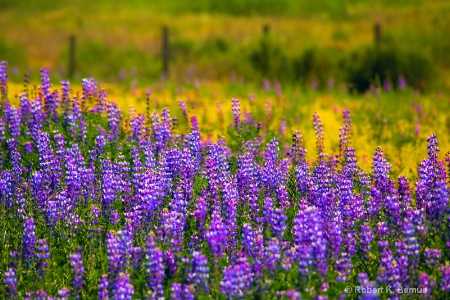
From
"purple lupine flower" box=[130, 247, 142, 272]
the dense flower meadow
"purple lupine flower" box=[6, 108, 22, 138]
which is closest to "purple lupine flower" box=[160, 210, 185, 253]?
the dense flower meadow

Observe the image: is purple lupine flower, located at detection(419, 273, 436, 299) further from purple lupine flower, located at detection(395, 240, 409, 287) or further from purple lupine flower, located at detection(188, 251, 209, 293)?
purple lupine flower, located at detection(188, 251, 209, 293)

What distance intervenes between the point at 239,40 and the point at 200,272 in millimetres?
24349

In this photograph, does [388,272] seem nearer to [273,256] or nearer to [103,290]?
[273,256]

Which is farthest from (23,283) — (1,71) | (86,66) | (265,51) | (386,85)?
(86,66)

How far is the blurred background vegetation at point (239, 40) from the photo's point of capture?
52.8ft

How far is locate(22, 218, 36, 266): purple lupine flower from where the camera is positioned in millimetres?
4531

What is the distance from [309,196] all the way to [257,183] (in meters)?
0.53

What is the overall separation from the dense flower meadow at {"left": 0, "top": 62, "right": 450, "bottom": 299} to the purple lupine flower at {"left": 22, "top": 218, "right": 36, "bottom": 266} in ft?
0.04

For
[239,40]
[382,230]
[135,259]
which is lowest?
[135,259]

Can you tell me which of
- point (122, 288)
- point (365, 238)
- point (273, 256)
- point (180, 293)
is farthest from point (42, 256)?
point (365, 238)

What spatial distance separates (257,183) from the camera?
5973 millimetres

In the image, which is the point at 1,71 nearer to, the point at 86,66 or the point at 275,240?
the point at 275,240

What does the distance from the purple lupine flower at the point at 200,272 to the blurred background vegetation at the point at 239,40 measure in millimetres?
10026

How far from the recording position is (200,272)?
163 inches
